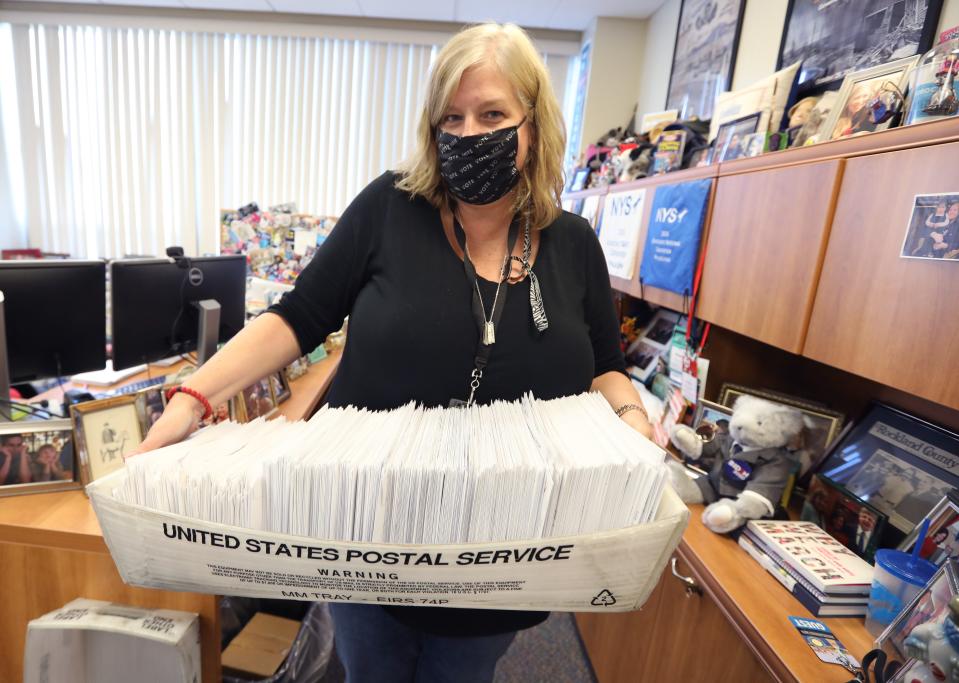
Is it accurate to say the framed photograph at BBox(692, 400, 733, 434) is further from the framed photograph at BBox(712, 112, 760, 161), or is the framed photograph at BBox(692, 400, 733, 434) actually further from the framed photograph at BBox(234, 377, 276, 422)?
the framed photograph at BBox(234, 377, 276, 422)

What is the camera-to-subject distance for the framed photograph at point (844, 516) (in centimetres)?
99

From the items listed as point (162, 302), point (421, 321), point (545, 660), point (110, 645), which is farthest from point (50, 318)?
point (545, 660)

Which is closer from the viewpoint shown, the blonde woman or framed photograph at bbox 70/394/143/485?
the blonde woman

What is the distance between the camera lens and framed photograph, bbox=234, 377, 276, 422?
1.39 meters

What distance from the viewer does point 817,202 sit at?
36.3 inches

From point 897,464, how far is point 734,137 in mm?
904

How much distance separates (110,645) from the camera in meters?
1.02

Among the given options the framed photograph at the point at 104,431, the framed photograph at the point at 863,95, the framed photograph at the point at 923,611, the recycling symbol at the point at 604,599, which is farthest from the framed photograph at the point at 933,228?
the framed photograph at the point at 104,431

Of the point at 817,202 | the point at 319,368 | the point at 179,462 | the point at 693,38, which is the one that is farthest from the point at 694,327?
the point at 693,38

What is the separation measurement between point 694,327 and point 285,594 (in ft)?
4.25

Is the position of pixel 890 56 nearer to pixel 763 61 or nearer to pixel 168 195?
pixel 763 61

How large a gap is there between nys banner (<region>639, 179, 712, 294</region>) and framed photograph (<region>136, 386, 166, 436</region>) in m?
1.35

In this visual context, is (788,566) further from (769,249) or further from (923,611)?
(769,249)

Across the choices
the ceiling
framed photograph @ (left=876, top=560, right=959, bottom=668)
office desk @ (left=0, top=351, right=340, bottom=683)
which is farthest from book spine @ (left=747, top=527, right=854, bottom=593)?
the ceiling
